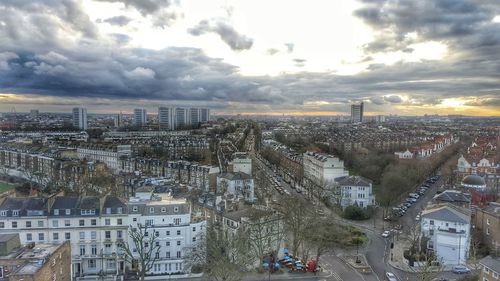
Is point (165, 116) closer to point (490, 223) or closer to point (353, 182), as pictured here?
point (353, 182)

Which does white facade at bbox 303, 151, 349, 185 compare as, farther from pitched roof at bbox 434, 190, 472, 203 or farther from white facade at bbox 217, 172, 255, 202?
pitched roof at bbox 434, 190, 472, 203

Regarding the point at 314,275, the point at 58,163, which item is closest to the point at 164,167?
the point at 58,163

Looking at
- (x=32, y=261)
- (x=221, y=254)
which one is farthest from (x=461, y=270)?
(x=32, y=261)

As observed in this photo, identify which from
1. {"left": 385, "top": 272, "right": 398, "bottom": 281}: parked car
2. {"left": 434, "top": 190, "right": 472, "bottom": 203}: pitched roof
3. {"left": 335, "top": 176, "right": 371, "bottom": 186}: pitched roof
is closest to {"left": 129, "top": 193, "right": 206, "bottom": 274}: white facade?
{"left": 385, "top": 272, "right": 398, "bottom": 281}: parked car

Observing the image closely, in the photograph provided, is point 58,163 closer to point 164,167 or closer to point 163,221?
point 164,167

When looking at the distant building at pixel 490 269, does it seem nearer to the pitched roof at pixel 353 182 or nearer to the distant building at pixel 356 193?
the distant building at pixel 356 193
